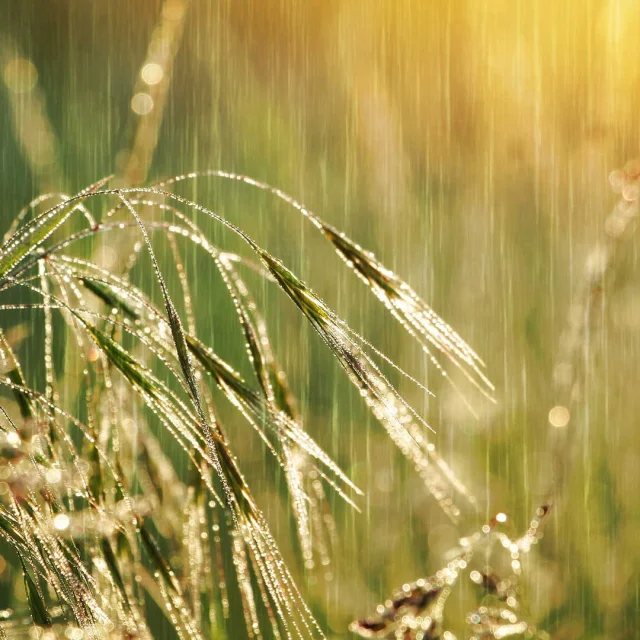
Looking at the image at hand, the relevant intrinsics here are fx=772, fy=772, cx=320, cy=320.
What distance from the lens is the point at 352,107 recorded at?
3115 mm

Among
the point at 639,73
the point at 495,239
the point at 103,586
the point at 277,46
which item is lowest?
the point at 103,586

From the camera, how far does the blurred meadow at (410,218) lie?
152cm

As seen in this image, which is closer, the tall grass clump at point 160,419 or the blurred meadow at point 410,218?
the tall grass clump at point 160,419

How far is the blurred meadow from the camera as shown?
1.52 m

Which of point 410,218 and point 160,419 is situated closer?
point 160,419

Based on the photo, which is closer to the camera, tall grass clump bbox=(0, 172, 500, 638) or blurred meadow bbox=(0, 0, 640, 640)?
tall grass clump bbox=(0, 172, 500, 638)

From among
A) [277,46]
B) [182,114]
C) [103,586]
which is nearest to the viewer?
[103,586]

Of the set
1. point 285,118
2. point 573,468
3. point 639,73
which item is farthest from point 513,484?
point 285,118

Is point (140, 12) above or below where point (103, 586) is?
above

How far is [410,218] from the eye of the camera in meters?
2.33

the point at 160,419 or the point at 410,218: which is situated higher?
the point at 410,218

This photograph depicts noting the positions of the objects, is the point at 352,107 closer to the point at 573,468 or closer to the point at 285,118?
the point at 285,118

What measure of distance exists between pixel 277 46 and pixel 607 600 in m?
2.81

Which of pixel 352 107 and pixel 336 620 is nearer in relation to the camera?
pixel 336 620
